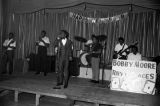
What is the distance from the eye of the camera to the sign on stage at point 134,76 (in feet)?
19.5

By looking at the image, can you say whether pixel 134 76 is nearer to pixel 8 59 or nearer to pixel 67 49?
pixel 67 49

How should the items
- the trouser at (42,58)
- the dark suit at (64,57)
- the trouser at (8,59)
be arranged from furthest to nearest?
the trouser at (8,59) → the trouser at (42,58) → the dark suit at (64,57)

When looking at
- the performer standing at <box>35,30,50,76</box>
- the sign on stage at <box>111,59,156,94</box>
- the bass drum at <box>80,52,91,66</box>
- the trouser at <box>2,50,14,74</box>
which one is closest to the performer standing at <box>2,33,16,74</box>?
the trouser at <box>2,50,14,74</box>

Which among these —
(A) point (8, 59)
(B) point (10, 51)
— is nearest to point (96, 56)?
(B) point (10, 51)

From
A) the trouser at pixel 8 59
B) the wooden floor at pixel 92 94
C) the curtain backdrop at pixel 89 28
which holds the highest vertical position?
the curtain backdrop at pixel 89 28

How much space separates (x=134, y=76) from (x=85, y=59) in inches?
120

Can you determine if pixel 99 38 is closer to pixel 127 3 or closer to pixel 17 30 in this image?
pixel 127 3

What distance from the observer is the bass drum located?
864 cm

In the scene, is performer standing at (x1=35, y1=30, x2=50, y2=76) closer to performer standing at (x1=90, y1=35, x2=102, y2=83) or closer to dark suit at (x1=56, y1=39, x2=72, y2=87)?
performer standing at (x1=90, y1=35, x2=102, y2=83)

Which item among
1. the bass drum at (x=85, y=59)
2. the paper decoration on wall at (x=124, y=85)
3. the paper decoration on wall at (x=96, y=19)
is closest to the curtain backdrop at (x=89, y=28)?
the paper decoration on wall at (x=96, y=19)

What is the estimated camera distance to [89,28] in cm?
938

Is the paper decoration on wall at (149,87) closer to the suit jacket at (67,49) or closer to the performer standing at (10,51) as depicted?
the suit jacket at (67,49)

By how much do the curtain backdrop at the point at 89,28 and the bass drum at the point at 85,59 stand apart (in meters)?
0.77

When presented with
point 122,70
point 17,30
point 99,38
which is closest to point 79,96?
point 122,70
